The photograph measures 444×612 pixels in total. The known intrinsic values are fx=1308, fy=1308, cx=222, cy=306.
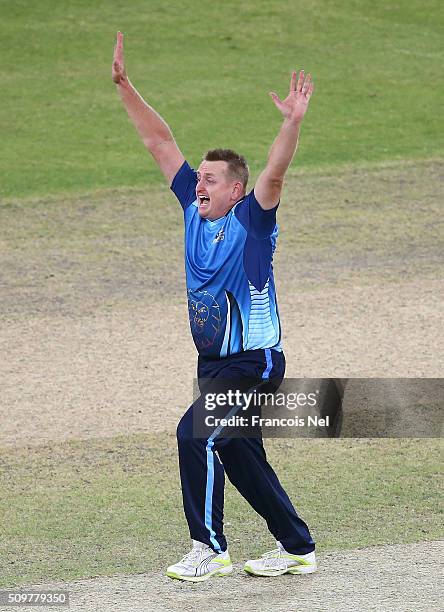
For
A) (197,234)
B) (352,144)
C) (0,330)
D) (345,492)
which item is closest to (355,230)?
(352,144)

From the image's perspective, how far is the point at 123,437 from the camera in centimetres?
890

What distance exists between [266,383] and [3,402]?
3.52 metres

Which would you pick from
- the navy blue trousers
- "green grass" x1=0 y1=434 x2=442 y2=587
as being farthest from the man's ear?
"green grass" x1=0 y1=434 x2=442 y2=587

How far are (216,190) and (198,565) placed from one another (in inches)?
74.2

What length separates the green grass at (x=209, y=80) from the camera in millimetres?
16578

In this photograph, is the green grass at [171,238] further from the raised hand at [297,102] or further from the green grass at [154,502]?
the raised hand at [297,102]

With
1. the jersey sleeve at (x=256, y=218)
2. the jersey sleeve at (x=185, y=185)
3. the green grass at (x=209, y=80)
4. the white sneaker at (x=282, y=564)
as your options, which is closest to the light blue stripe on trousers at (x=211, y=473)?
the white sneaker at (x=282, y=564)

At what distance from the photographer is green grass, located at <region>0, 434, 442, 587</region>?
7.06 m

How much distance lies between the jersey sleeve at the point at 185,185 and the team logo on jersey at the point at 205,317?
59cm

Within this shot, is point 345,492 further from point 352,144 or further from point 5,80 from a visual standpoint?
point 5,80

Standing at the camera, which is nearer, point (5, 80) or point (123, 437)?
point (123, 437)

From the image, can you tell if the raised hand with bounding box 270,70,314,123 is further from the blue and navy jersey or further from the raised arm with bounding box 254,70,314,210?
the blue and navy jersey

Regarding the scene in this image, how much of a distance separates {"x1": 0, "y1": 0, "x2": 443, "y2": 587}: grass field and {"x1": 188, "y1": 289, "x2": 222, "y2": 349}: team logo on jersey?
1266 millimetres

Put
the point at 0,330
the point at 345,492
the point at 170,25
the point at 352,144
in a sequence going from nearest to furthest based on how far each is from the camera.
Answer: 1. the point at 345,492
2. the point at 0,330
3. the point at 352,144
4. the point at 170,25
